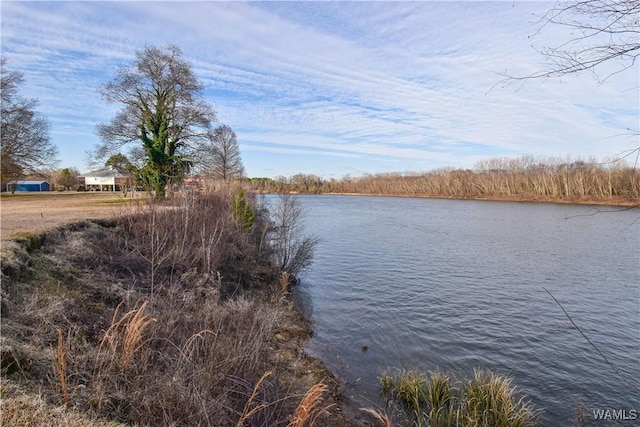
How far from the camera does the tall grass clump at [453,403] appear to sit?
5777 mm

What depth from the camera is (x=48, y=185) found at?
211 feet

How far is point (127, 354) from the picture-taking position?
420 cm

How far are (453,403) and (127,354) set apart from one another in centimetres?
565

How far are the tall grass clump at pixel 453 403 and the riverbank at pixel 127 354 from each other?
1091mm

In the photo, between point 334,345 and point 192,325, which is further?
point 334,345

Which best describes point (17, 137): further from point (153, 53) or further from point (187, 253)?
point (187, 253)

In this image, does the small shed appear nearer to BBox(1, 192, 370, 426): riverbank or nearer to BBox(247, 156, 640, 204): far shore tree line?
BBox(247, 156, 640, 204): far shore tree line

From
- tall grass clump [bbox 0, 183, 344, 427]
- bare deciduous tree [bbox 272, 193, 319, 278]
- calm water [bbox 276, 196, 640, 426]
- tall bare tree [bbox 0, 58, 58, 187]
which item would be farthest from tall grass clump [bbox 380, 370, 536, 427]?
tall bare tree [bbox 0, 58, 58, 187]

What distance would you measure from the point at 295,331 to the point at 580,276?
1463 centimetres

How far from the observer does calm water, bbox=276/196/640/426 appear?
829cm

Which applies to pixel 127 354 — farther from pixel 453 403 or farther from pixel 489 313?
pixel 489 313

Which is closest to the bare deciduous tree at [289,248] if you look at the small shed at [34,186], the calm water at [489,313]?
the calm water at [489,313]

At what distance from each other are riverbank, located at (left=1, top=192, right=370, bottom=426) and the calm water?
2.54 metres

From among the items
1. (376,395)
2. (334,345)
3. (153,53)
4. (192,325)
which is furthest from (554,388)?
(153,53)
